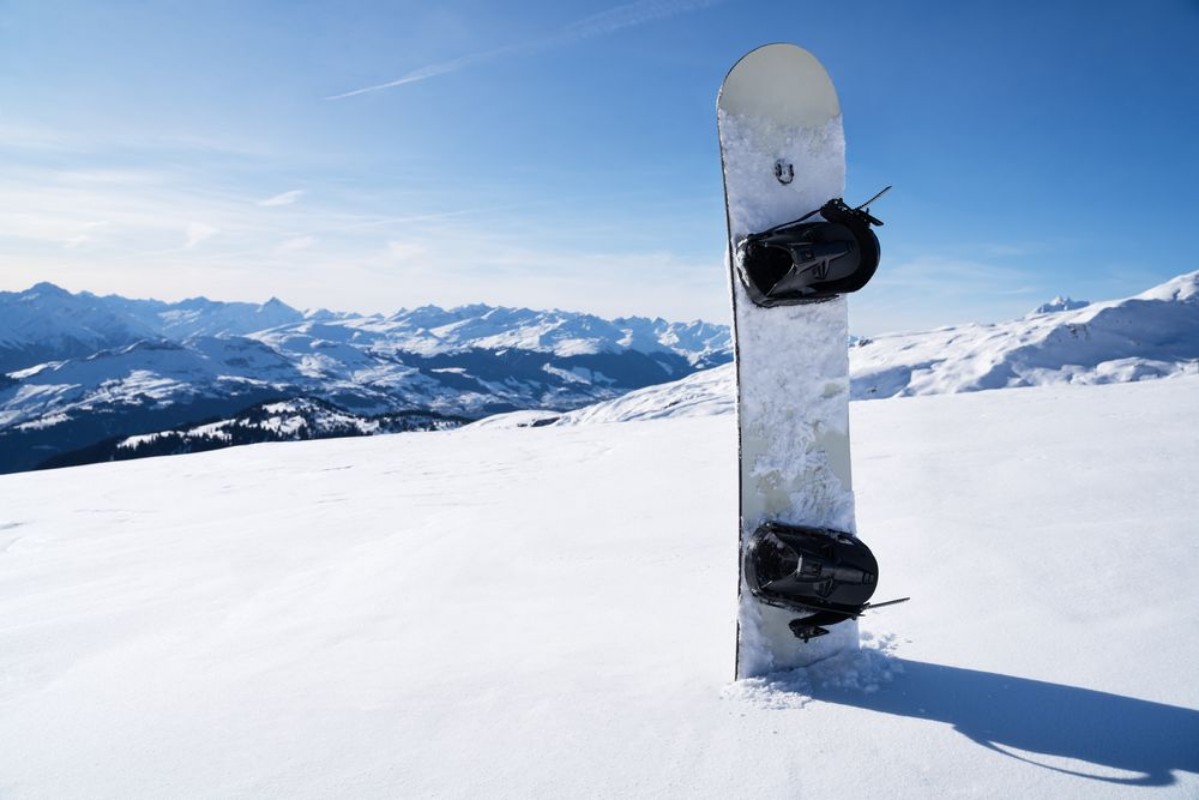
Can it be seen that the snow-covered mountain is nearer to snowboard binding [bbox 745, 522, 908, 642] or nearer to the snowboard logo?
the snowboard logo

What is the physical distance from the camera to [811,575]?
231 cm

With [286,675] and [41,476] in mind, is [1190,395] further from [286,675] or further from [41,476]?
[41,476]

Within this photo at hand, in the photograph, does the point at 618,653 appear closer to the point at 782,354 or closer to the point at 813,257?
the point at 782,354

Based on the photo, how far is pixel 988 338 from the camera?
61.6 metres

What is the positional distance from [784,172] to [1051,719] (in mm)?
2456

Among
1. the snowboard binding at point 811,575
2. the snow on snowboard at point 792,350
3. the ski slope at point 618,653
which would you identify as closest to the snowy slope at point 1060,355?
the ski slope at point 618,653

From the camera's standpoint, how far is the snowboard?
238 centimetres

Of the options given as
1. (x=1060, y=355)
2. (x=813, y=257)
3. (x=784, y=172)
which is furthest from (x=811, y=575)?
(x=1060, y=355)

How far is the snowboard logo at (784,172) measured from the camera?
2.72 meters

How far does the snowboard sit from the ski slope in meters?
0.35

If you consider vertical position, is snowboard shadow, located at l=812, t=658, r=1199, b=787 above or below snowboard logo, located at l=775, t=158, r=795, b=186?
below

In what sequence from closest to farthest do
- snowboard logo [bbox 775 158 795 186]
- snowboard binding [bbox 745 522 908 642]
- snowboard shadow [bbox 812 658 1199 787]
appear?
1. snowboard shadow [bbox 812 658 1199 787]
2. snowboard binding [bbox 745 522 908 642]
3. snowboard logo [bbox 775 158 795 186]

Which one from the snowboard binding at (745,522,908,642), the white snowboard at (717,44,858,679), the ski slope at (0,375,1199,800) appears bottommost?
the ski slope at (0,375,1199,800)

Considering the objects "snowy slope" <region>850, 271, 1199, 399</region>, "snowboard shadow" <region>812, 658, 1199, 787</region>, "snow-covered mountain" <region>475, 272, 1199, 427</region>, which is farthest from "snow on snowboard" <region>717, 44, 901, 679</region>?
"snowy slope" <region>850, 271, 1199, 399</region>
